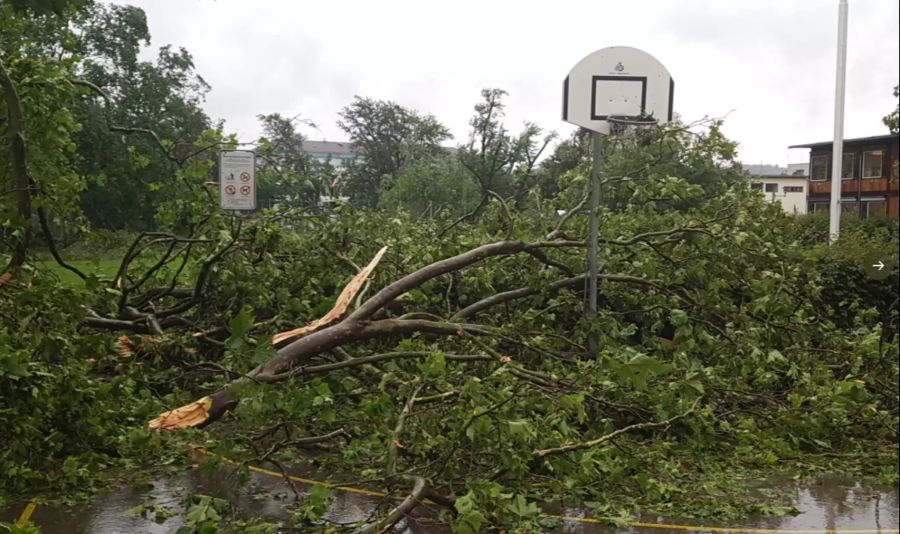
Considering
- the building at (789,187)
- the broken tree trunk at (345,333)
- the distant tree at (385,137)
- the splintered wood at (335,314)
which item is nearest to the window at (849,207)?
the building at (789,187)

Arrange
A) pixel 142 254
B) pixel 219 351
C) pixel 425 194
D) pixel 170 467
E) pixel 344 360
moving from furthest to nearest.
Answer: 1. pixel 425 194
2. pixel 142 254
3. pixel 219 351
4. pixel 344 360
5. pixel 170 467

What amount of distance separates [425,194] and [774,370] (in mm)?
5207

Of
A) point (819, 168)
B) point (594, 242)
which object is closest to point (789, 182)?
point (819, 168)

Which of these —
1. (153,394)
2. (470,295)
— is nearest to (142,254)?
(153,394)

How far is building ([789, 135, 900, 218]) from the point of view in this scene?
3.06ft

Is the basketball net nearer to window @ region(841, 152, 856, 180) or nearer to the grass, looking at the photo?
the grass

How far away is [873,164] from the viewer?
995 millimetres

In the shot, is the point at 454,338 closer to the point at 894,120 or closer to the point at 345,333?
the point at 345,333

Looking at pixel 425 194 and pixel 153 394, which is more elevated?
pixel 425 194

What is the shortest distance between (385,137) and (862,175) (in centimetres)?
1433

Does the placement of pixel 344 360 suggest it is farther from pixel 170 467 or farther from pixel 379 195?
Result: pixel 379 195

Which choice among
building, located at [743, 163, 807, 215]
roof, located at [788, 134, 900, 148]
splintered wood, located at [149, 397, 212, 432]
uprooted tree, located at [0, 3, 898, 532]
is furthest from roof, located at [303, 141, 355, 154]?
roof, located at [788, 134, 900, 148]

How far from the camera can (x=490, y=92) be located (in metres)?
10.8

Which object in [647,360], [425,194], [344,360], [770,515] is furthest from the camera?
[425,194]
